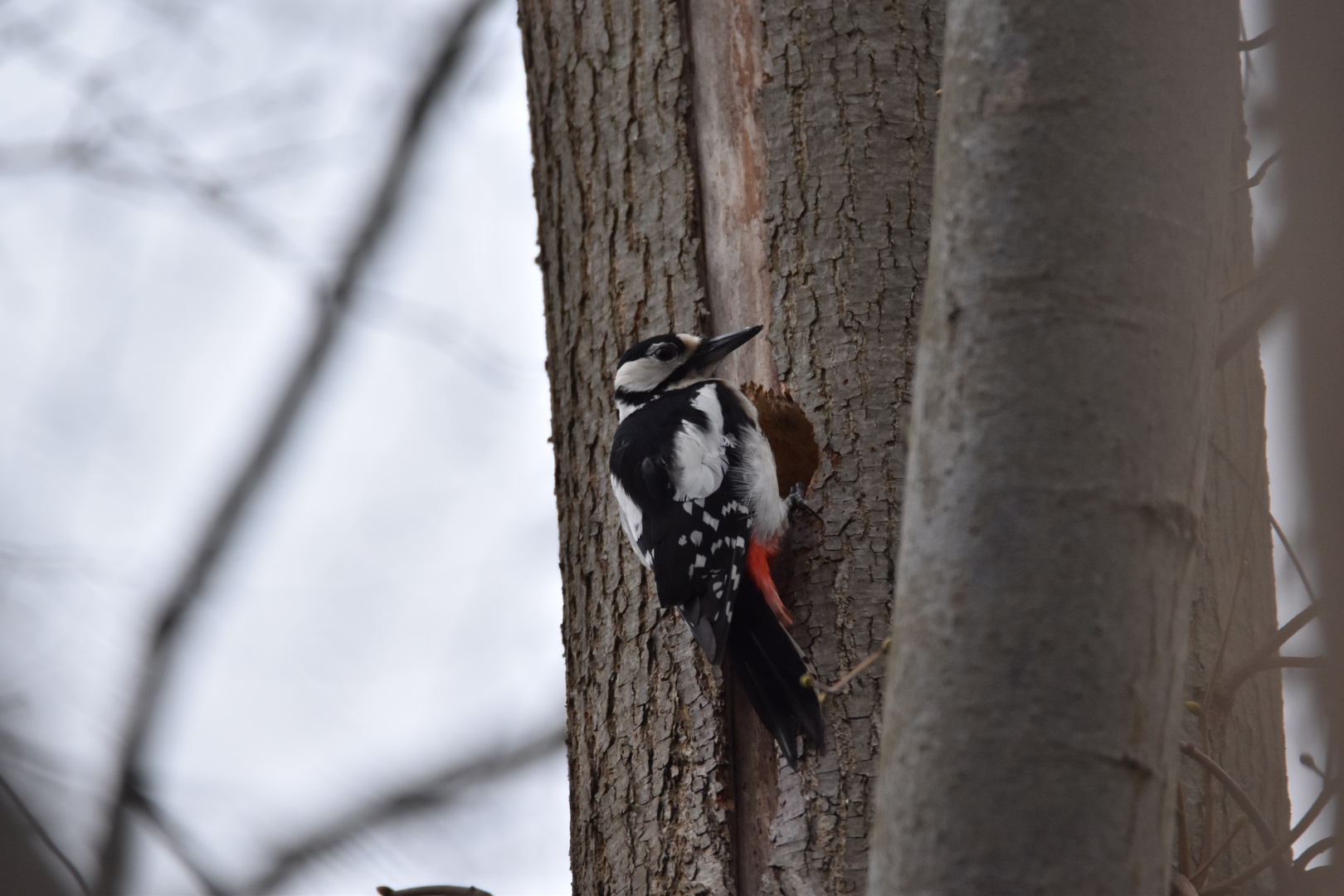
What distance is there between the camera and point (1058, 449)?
44.5 inches

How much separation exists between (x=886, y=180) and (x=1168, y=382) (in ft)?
4.73

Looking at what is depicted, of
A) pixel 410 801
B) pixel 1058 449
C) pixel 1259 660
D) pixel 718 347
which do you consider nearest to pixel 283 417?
pixel 410 801

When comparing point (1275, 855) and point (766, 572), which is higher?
point (766, 572)

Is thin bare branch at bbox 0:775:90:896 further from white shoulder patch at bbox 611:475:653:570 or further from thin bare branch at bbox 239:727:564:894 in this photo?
thin bare branch at bbox 239:727:564:894

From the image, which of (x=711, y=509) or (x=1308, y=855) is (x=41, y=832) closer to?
(x=1308, y=855)

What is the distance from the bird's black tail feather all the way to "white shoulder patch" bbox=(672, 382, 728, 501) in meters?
0.47

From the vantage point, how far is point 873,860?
115 centimetres

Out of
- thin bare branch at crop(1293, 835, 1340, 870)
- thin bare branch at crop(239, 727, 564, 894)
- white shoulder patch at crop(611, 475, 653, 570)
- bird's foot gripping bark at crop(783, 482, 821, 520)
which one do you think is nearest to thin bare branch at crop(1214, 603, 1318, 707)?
thin bare branch at crop(1293, 835, 1340, 870)

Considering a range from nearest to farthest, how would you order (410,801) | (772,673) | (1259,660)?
(1259,660)
(772,673)
(410,801)

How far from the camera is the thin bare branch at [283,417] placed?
11.7 ft

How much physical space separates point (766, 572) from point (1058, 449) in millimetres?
1503

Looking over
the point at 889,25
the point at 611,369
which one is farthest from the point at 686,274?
the point at 889,25

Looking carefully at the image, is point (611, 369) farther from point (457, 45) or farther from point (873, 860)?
point (457, 45)

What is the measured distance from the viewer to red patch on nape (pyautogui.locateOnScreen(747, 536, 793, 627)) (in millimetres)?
2418
